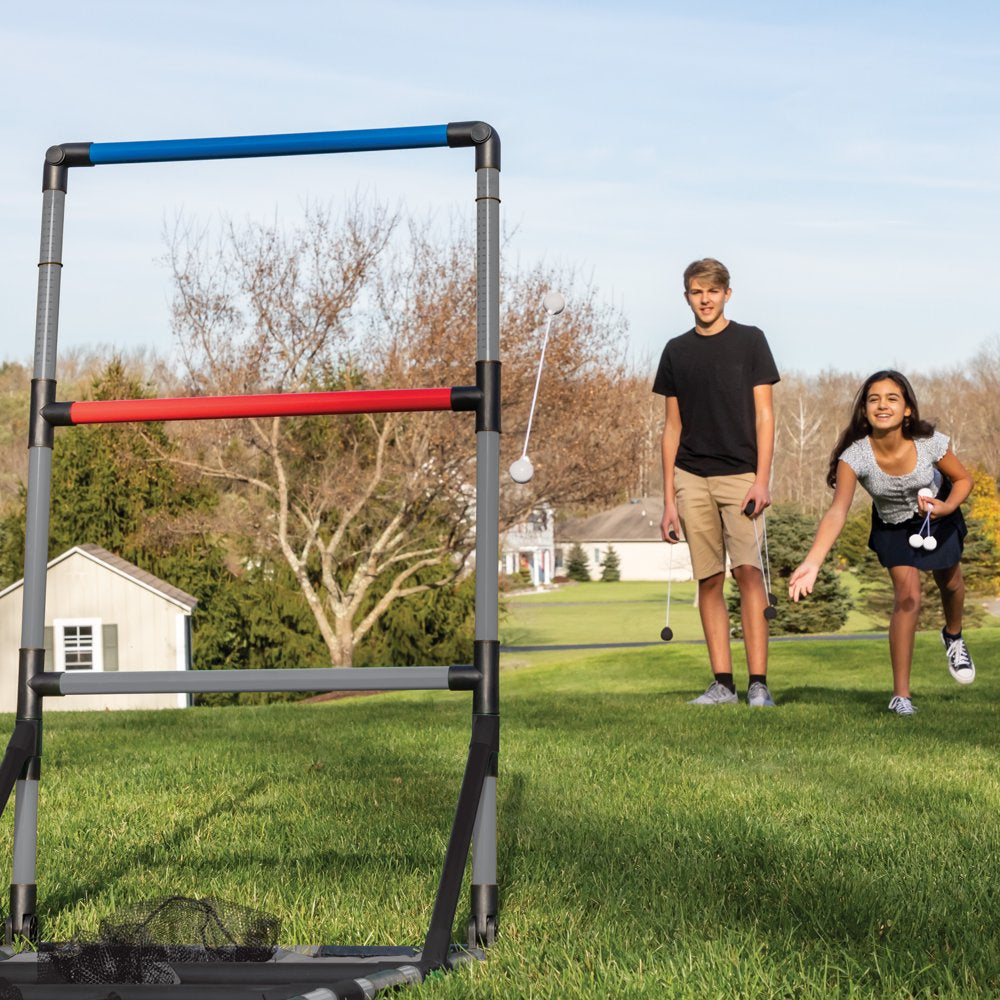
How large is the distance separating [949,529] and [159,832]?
14.5 ft

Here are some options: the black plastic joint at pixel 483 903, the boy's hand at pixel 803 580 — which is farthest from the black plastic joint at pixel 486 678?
the boy's hand at pixel 803 580

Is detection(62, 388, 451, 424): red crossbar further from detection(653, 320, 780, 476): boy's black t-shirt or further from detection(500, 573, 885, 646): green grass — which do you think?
detection(500, 573, 885, 646): green grass

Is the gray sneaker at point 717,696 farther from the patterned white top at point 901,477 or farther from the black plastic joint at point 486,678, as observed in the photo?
the black plastic joint at point 486,678

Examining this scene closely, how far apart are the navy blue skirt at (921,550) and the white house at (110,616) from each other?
20.9m

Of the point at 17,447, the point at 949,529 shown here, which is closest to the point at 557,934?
the point at 949,529

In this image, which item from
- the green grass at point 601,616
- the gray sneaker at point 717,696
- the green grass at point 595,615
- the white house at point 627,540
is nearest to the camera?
the gray sneaker at point 717,696

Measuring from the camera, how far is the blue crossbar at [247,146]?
304 centimetres

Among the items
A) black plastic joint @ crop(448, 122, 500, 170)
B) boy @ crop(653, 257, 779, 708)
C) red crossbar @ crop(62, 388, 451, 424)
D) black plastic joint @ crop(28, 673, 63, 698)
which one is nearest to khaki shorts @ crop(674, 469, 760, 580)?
boy @ crop(653, 257, 779, 708)

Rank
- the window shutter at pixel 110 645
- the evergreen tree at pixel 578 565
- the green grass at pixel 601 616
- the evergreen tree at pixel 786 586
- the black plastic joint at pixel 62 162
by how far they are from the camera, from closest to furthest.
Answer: the black plastic joint at pixel 62 162 < the window shutter at pixel 110 645 < the evergreen tree at pixel 786 586 < the green grass at pixel 601 616 < the evergreen tree at pixel 578 565

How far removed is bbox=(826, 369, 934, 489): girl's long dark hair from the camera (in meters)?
6.37

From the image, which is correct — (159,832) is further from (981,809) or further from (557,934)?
(981,809)

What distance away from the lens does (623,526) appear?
287ft

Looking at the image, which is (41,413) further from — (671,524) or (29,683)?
(671,524)

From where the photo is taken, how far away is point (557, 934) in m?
2.51
